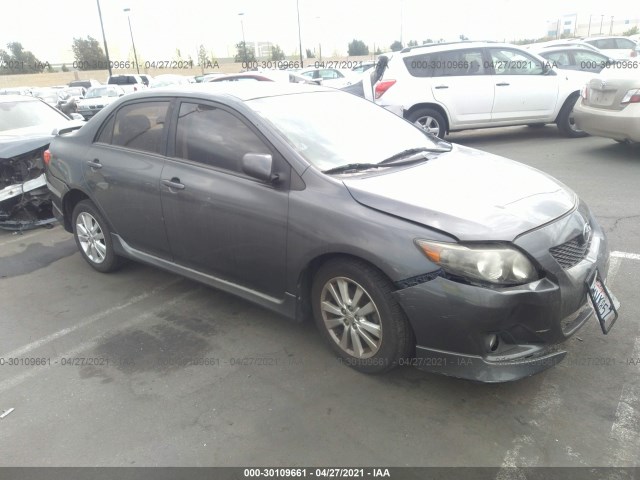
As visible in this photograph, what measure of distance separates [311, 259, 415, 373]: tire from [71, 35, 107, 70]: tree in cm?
6323

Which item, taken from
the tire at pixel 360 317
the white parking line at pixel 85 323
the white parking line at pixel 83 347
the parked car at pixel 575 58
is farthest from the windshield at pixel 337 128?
the parked car at pixel 575 58

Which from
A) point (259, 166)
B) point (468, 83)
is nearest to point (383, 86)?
point (468, 83)

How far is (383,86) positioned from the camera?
9.17 meters

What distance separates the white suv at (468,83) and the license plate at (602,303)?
6.67 metres

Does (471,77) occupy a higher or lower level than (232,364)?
higher

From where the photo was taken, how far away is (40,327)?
3873 millimetres

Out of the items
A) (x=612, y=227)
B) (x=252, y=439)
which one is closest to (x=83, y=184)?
(x=252, y=439)

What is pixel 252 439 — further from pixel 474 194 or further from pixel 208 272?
pixel 474 194

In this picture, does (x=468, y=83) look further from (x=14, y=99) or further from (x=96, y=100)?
(x=96, y=100)

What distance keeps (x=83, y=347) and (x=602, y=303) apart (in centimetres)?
329

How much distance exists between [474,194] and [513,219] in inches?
12.5

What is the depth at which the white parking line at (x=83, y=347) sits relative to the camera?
321 cm

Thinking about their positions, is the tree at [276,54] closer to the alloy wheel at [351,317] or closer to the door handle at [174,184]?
the door handle at [174,184]

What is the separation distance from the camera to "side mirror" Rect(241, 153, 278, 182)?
3.05 meters
